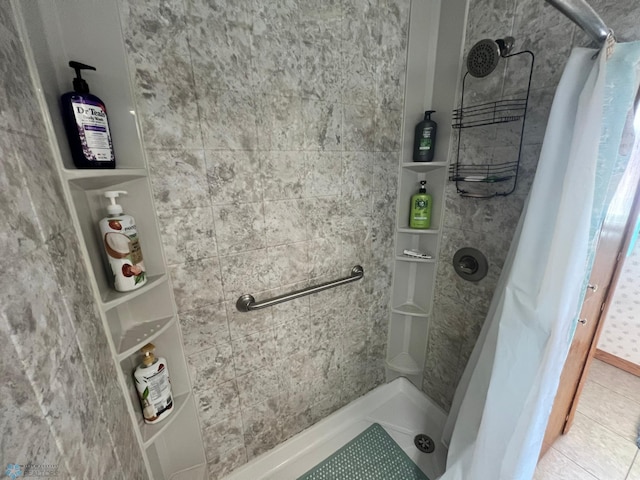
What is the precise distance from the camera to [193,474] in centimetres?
105

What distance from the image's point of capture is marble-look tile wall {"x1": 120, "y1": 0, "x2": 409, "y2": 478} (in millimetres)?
798

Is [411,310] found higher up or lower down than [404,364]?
Result: higher up

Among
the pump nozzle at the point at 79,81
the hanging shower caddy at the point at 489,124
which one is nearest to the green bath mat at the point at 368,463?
the hanging shower caddy at the point at 489,124

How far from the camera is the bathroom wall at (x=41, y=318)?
13.6 inches

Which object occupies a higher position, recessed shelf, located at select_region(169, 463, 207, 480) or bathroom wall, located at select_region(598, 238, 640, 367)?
bathroom wall, located at select_region(598, 238, 640, 367)

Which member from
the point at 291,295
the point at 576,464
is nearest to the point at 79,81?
the point at 291,295

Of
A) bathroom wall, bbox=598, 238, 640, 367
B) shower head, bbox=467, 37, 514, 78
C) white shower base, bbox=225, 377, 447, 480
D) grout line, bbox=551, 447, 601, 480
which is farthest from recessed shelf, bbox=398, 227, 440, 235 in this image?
bathroom wall, bbox=598, 238, 640, 367

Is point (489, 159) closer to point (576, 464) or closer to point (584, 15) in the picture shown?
point (584, 15)

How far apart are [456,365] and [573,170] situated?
111 cm

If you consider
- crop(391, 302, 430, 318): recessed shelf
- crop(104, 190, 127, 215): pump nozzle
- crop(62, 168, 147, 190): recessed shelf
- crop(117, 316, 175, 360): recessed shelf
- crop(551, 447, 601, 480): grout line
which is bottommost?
crop(551, 447, 601, 480): grout line

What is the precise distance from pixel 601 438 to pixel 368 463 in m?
1.39

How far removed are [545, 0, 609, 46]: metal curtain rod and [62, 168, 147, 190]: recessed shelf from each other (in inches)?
45.2

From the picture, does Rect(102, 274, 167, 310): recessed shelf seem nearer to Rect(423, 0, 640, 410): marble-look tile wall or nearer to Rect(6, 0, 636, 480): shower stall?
Rect(6, 0, 636, 480): shower stall

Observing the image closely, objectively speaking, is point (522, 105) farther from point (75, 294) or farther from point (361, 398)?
point (361, 398)
